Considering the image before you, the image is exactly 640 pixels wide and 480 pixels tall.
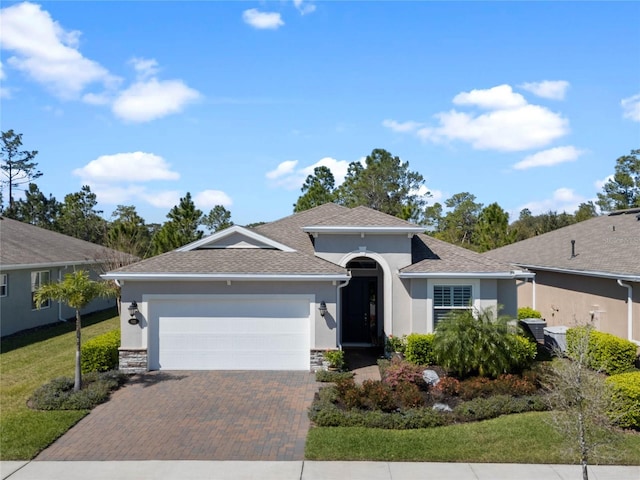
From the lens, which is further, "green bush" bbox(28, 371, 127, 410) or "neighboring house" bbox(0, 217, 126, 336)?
"neighboring house" bbox(0, 217, 126, 336)

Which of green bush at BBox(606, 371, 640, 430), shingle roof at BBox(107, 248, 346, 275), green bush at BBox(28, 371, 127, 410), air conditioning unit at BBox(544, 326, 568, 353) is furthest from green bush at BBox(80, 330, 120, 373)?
air conditioning unit at BBox(544, 326, 568, 353)

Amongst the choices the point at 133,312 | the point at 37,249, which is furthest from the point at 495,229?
the point at 37,249

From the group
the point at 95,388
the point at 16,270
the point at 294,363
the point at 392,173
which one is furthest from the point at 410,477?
the point at 392,173

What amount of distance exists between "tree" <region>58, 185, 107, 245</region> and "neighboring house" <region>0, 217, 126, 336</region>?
25.7 meters

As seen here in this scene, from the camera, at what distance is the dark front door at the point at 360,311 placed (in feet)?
55.7

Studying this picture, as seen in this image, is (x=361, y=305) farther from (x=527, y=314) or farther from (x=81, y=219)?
(x=81, y=219)

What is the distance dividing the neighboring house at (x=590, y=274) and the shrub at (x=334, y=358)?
5941 millimetres

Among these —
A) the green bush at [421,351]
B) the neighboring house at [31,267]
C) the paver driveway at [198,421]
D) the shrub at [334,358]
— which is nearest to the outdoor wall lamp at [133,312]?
the paver driveway at [198,421]

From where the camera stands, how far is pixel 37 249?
881 inches

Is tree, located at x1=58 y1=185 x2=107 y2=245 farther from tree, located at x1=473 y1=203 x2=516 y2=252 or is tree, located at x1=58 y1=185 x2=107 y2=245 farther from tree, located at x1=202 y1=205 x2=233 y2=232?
tree, located at x1=473 y1=203 x2=516 y2=252

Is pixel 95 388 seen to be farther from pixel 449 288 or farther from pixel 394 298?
pixel 449 288

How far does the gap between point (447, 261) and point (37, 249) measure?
18538 millimetres

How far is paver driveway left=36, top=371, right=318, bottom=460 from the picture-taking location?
8.30m

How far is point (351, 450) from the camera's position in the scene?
8.19 meters
